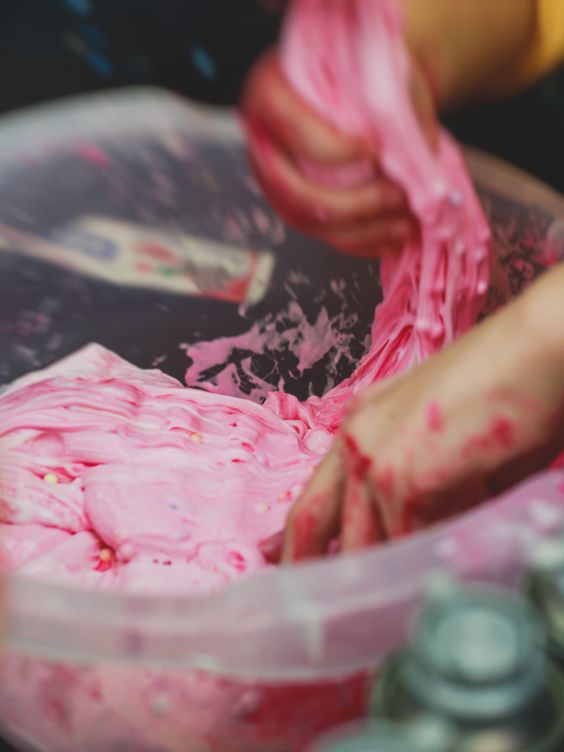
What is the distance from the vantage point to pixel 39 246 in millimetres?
938

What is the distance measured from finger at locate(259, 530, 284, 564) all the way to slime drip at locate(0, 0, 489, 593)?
15 mm

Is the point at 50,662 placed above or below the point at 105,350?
above

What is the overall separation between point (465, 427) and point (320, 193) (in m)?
0.26

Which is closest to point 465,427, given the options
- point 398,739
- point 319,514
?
point 319,514

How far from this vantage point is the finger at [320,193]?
0.74 meters

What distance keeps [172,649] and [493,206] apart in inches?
21.1

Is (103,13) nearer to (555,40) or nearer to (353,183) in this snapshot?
(353,183)

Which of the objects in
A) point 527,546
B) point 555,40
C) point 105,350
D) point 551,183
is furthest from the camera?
point 105,350

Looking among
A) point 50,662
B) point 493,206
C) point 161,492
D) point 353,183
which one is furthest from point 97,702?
point 493,206

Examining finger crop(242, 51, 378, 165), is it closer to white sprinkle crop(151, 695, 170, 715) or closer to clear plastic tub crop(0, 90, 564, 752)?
clear plastic tub crop(0, 90, 564, 752)

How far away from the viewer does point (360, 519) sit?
25.3 inches

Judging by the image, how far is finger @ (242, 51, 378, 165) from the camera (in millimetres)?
693

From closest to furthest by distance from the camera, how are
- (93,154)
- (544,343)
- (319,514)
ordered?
(544,343) → (319,514) → (93,154)

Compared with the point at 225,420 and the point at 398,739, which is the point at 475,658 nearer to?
the point at 398,739
